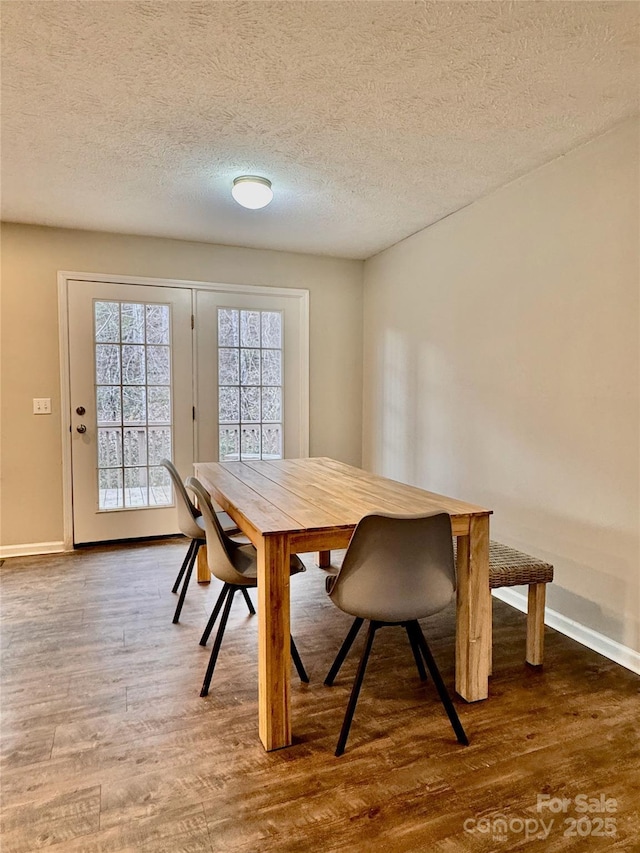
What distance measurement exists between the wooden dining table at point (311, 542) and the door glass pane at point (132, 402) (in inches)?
63.2

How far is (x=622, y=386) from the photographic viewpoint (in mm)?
2232

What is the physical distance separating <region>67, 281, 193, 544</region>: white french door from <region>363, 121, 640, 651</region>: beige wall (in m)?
1.92

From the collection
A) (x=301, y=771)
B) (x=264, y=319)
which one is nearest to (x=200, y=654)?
(x=301, y=771)

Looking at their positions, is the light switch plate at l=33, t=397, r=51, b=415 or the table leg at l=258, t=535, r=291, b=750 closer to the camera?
the table leg at l=258, t=535, r=291, b=750

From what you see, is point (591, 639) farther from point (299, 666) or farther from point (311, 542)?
point (311, 542)

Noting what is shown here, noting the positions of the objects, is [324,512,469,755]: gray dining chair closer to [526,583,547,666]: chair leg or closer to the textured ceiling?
[526,583,547,666]: chair leg

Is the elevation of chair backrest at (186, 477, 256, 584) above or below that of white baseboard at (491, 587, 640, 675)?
above

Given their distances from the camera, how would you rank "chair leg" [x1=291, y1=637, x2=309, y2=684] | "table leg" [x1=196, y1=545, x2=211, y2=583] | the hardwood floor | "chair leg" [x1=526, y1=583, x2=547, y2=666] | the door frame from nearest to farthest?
the hardwood floor
"chair leg" [x1=291, y1=637, x2=309, y2=684]
"chair leg" [x1=526, y1=583, x2=547, y2=666]
"table leg" [x1=196, y1=545, x2=211, y2=583]
the door frame

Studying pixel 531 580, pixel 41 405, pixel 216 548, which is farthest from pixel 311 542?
pixel 41 405

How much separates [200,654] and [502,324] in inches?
94.1

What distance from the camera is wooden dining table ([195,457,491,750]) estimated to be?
1.66m

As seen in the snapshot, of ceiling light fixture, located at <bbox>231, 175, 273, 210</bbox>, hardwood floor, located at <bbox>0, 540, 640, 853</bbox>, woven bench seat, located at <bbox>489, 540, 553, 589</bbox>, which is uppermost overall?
ceiling light fixture, located at <bbox>231, 175, 273, 210</bbox>

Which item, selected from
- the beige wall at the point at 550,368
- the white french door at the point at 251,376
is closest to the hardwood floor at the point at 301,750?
the beige wall at the point at 550,368

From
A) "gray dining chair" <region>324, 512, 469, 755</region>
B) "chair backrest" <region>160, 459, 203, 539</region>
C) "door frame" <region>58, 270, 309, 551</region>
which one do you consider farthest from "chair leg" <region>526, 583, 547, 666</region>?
"door frame" <region>58, 270, 309, 551</region>
